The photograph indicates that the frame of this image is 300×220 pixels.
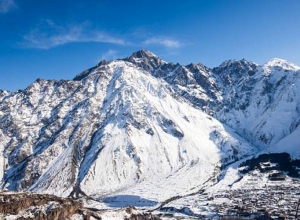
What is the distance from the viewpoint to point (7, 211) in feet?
431

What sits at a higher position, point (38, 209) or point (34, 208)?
point (34, 208)

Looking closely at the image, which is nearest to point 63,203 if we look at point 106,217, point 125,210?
point 106,217

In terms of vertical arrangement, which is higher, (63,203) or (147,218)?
(63,203)

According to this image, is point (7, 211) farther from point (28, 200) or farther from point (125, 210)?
point (125, 210)

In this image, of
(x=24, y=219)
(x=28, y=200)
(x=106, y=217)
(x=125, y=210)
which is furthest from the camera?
(x=125, y=210)

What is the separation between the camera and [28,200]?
13938cm

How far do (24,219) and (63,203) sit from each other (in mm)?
19292

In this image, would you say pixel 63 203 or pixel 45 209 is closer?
pixel 45 209

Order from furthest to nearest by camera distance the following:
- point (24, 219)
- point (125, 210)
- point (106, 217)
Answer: point (125, 210) < point (106, 217) < point (24, 219)

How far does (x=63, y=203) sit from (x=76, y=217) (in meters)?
8.22

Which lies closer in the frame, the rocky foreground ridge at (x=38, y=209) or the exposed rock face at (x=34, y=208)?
the rocky foreground ridge at (x=38, y=209)

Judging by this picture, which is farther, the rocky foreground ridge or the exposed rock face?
the exposed rock face

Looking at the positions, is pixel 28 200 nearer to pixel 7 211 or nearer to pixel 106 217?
pixel 7 211

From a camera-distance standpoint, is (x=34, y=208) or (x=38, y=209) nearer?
(x=38, y=209)
